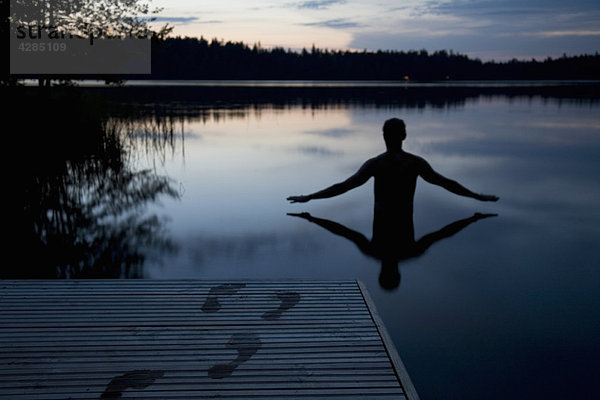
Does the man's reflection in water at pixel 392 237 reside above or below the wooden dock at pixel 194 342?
below

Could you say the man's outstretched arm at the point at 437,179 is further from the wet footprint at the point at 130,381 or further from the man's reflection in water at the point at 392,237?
the wet footprint at the point at 130,381

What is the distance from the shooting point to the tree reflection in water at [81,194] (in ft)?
26.0

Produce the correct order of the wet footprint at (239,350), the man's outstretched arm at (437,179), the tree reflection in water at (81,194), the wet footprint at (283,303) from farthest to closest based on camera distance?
1. the man's outstretched arm at (437,179)
2. the tree reflection in water at (81,194)
3. the wet footprint at (283,303)
4. the wet footprint at (239,350)

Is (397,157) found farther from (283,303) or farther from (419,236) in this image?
(283,303)

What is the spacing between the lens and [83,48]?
18703 mm

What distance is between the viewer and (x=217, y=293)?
16.4 feet

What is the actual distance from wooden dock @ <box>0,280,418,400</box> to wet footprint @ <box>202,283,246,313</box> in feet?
0.04

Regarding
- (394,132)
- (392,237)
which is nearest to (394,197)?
(392,237)

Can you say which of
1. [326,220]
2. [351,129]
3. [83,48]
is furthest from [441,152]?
[83,48]

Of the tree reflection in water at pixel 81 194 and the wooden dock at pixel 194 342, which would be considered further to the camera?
the tree reflection in water at pixel 81 194

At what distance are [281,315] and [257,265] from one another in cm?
331

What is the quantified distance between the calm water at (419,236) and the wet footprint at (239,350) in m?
1.58

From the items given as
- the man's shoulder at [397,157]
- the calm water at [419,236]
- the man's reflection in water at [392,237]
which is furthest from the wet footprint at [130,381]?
the man's shoulder at [397,157]

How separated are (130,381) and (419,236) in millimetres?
6703
